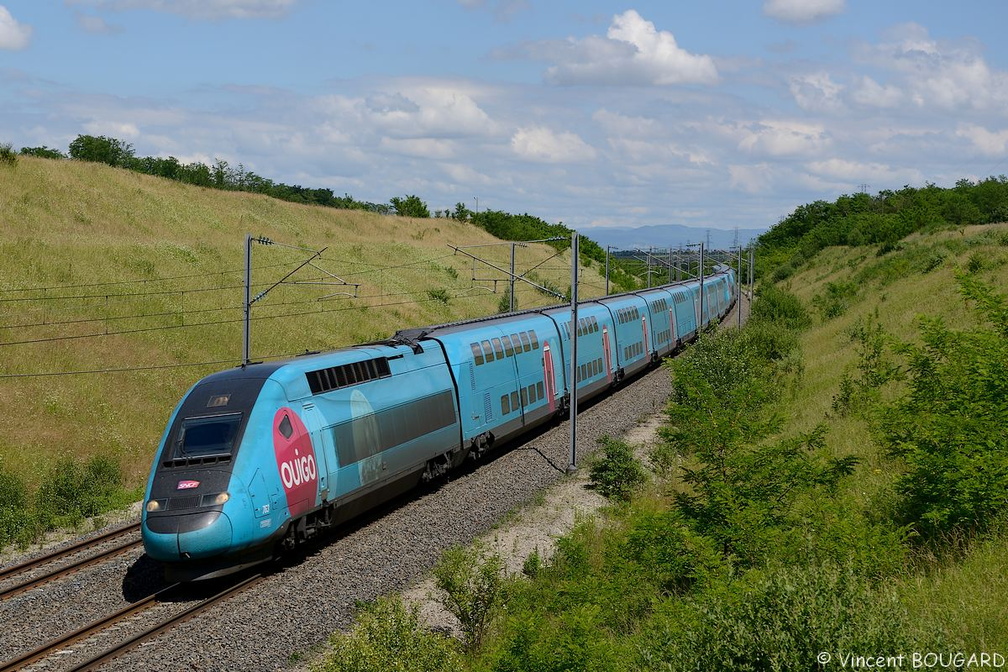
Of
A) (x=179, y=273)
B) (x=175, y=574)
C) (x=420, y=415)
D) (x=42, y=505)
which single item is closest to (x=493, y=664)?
(x=175, y=574)

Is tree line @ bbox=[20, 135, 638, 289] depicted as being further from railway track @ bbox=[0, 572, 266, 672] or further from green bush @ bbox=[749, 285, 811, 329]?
railway track @ bbox=[0, 572, 266, 672]

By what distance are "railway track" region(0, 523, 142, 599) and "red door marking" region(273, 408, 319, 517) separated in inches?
196

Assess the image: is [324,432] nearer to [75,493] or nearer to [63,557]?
[63,557]

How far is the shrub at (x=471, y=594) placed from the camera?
1634 cm

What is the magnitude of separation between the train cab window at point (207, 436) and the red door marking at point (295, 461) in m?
0.83

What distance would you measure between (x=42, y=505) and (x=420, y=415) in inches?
416

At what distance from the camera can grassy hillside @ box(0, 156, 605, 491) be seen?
112 ft

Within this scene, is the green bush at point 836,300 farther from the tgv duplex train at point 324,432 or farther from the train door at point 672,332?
the tgv duplex train at point 324,432

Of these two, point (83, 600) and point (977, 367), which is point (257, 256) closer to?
point (83, 600)

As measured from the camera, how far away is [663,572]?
15766 millimetres

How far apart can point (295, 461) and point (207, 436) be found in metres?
1.77

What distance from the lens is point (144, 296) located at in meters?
48.9

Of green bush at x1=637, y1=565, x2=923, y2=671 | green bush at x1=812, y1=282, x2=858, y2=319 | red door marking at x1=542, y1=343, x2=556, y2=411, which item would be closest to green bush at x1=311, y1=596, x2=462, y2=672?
green bush at x1=637, y1=565, x2=923, y2=671

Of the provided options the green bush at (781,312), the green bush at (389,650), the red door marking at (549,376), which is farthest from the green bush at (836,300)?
the green bush at (389,650)
